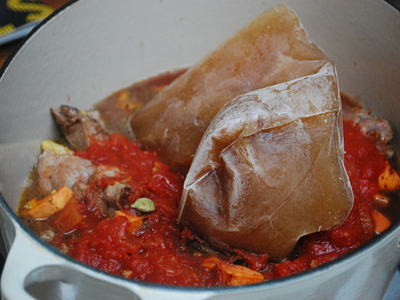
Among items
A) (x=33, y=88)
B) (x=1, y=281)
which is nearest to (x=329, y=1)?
(x=33, y=88)

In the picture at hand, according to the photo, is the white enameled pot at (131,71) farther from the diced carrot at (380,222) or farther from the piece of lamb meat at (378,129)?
the diced carrot at (380,222)

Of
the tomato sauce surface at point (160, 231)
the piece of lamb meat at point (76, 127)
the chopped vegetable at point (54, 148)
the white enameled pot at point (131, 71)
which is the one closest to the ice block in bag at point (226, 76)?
the tomato sauce surface at point (160, 231)

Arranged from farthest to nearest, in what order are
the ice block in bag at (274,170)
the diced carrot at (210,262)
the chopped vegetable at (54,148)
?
the chopped vegetable at (54,148) < the diced carrot at (210,262) < the ice block in bag at (274,170)

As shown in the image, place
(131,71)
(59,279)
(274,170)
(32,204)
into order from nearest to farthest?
(59,279)
(274,170)
(32,204)
(131,71)

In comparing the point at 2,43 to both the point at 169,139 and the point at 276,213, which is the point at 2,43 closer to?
the point at 169,139

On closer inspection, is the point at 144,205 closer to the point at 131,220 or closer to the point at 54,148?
the point at 131,220

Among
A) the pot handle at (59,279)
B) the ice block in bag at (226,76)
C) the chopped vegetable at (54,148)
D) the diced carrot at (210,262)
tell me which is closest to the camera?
the pot handle at (59,279)

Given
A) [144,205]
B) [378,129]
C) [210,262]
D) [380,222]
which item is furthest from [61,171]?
[378,129]
